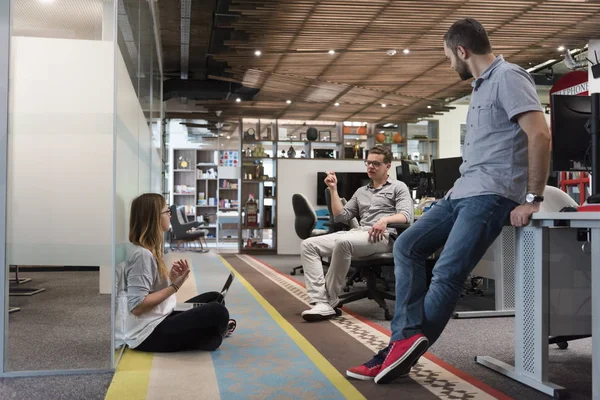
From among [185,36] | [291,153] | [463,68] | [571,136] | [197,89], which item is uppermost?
[185,36]

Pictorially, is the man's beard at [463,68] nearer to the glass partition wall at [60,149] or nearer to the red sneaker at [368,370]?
the red sneaker at [368,370]

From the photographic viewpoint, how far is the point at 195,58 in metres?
10.9

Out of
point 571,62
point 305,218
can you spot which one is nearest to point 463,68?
point 305,218

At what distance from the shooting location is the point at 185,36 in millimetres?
9211

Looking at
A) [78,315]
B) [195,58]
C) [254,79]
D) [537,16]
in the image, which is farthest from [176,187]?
[78,315]

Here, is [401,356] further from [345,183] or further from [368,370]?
[345,183]

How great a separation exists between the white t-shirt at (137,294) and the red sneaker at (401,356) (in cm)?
122

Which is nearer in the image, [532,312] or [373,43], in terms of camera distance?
[532,312]

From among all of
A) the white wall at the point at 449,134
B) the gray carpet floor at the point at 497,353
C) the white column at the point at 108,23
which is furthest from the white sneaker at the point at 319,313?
the white wall at the point at 449,134

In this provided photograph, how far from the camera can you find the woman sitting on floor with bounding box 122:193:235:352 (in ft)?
10.0

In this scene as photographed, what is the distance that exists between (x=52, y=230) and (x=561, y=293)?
2.27m

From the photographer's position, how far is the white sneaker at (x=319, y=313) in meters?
4.09

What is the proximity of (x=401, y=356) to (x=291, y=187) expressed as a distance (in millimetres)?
9393

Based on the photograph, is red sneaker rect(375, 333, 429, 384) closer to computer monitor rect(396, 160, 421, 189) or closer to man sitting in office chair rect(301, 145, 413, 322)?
man sitting in office chair rect(301, 145, 413, 322)
